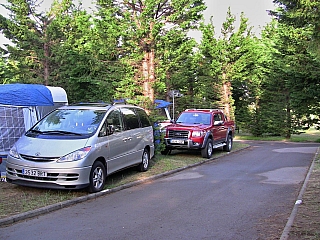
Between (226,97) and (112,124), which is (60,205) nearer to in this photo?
(112,124)

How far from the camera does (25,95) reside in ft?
32.5

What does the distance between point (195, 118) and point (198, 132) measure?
5.29 ft

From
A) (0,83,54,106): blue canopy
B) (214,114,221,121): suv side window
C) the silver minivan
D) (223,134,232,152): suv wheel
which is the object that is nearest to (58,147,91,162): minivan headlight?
the silver minivan

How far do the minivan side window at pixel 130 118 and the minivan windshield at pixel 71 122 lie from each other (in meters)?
0.94

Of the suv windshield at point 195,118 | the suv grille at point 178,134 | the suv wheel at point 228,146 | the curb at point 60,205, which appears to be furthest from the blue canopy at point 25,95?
the suv wheel at point 228,146

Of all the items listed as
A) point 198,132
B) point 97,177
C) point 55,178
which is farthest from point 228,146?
point 55,178

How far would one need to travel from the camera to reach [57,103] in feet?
36.1

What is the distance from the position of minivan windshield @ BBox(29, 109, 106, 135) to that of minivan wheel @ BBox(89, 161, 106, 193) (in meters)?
0.77

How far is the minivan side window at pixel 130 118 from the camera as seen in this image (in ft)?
32.3

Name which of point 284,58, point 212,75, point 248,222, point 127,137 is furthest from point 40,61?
point 248,222

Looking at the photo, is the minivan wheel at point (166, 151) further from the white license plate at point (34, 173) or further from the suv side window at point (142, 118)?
the white license plate at point (34, 173)

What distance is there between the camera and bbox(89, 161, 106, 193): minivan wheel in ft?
25.7

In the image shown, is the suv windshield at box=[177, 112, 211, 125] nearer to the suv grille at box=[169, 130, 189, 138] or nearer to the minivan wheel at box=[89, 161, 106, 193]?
the suv grille at box=[169, 130, 189, 138]

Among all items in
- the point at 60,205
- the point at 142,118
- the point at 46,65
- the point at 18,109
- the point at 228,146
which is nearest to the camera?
the point at 60,205
